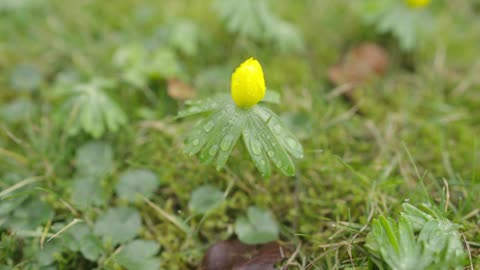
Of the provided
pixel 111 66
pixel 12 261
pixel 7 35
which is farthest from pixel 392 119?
pixel 7 35

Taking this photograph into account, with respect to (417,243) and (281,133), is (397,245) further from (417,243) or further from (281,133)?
(281,133)

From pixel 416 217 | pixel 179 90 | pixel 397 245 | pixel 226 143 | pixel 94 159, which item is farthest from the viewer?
pixel 179 90

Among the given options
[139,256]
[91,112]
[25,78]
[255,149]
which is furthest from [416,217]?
[25,78]

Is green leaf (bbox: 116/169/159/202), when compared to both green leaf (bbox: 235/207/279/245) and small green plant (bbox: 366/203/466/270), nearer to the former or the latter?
green leaf (bbox: 235/207/279/245)

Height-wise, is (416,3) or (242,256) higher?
(416,3)

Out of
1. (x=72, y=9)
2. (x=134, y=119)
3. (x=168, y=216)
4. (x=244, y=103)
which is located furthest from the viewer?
(x=72, y=9)

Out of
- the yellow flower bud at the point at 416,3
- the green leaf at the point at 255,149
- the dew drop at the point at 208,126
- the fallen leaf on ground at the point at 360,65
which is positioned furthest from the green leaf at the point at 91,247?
the yellow flower bud at the point at 416,3

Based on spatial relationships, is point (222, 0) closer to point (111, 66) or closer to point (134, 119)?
point (111, 66)
